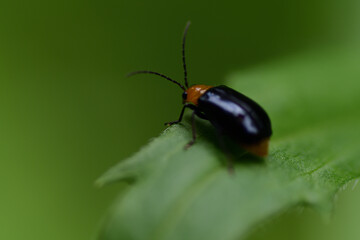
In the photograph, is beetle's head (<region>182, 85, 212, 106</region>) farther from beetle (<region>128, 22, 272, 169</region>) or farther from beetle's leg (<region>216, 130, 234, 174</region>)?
beetle's leg (<region>216, 130, 234, 174</region>)

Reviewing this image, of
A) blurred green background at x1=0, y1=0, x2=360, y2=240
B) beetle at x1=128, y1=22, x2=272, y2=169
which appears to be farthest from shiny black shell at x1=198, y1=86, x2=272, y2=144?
blurred green background at x1=0, y1=0, x2=360, y2=240

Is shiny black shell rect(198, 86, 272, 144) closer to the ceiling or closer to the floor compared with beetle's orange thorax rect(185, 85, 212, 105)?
closer to the floor

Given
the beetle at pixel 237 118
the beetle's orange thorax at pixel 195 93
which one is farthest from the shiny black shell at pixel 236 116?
the beetle's orange thorax at pixel 195 93

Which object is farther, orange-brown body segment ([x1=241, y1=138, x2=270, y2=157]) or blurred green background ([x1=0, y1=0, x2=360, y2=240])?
blurred green background ([x1=0, y1=0, x2=360, y2=240])

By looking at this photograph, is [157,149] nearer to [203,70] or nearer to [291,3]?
[203,70]

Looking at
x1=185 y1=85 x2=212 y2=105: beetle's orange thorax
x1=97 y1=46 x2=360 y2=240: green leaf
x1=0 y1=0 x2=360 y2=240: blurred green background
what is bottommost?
x1=97 y1=46 x2=360 y2=240: green leaf

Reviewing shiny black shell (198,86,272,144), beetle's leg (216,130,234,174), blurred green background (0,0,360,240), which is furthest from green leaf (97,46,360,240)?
blurred green background (0,0,360,240)

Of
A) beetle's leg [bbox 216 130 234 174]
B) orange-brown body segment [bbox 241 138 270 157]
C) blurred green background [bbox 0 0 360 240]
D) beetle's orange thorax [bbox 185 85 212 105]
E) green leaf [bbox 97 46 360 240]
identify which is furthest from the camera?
blurred green background [bbox 0 0 360 240]

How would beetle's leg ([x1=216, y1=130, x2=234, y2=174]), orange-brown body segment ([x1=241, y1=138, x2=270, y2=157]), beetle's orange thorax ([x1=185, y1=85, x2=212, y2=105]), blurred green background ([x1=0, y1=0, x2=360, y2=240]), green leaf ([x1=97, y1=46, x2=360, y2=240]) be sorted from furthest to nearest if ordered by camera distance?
blurred green background ([x1=0, y1=0, x2=360, y2=240]) → beetle's orange thorax ([x1=185, y1=85, x2=212, y2=105]) → orange-brown body segment ([x1=241, y1=138, x2=270, y2=157]) → beetle's leg ([x1=216, y1=130, x2=234, y2=174]) → green leaf ([x1=97, y1=46, x2=360, y2=240])

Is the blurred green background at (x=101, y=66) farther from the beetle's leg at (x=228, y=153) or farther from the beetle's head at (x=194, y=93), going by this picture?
the beetle's leg at (x=228, y=153)

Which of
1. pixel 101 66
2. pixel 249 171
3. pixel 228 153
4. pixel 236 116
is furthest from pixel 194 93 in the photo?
pixel 101 66
